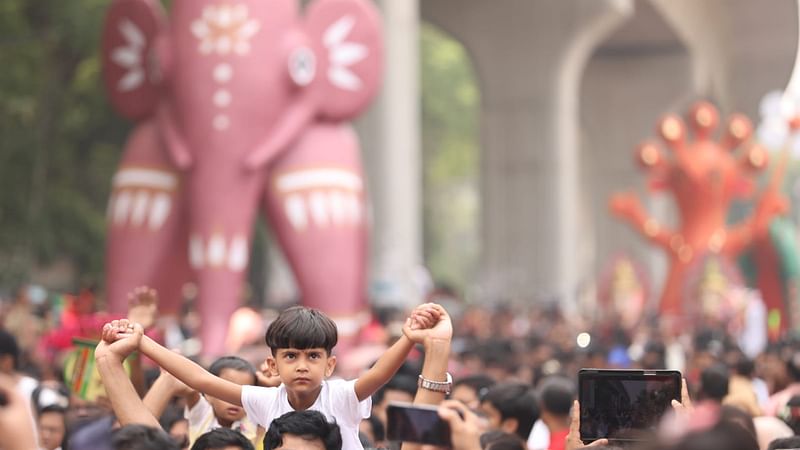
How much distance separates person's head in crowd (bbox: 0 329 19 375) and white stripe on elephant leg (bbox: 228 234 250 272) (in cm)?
429

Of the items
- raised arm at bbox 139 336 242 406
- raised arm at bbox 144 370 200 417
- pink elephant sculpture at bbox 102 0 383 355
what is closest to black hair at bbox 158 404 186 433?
raised arm at bbox 144 370 200 417

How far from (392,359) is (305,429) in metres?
0.48

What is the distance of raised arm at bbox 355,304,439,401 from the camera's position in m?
4.62

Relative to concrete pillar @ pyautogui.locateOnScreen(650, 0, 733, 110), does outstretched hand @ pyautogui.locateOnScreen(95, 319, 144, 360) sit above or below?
below

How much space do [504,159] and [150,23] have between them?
16.9 m

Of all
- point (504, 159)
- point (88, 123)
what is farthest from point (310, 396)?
point (504, 159)

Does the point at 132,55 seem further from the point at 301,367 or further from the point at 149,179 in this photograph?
the point at 301,367

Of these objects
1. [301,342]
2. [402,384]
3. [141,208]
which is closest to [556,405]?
[402,384]

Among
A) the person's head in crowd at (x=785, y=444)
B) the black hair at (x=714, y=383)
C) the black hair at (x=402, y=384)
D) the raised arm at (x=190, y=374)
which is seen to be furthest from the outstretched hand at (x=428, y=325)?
the black hair at (x=714, y=383)

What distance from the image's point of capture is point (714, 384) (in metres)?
7.67

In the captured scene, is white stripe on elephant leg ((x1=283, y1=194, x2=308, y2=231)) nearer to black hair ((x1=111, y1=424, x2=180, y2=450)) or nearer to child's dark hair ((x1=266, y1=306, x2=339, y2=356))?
child's dark hair ((x1=266, y1=306, x2=339, y2=356))

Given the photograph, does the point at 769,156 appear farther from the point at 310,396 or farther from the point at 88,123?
the point at 310,396

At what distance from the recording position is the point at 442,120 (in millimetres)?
45750

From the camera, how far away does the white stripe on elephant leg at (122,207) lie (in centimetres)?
1309
